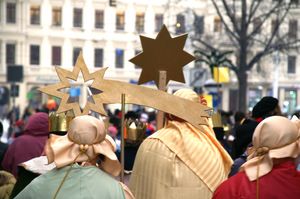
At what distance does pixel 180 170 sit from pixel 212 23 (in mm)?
41340

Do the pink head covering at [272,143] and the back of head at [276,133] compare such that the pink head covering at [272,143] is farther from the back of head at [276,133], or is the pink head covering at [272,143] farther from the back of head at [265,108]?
the back of head at [265,108]

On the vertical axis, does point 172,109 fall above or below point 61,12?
below

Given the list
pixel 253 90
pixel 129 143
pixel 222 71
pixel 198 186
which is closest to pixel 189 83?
pixel 222 71

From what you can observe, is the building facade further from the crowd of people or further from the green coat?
the green coat

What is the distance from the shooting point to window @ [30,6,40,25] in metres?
44.6

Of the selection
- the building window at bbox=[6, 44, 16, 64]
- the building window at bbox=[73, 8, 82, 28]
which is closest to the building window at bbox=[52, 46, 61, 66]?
the building window at bbox=[73, 8, 82, 28]

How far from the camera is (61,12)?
4494 centimetres

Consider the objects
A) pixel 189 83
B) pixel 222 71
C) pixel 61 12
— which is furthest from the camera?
pixel 61 12

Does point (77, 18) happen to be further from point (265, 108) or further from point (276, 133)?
point (276, 133)

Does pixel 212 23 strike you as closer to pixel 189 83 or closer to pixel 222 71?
pixel 189 83

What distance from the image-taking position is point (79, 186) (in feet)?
11.5

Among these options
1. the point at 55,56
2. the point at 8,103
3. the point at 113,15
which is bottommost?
the point at 8,103

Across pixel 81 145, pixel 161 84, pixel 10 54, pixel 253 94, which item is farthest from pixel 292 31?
pixel 81 145

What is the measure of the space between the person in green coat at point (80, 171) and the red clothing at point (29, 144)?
11.1ft
